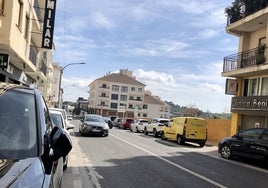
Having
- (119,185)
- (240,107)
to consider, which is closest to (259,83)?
(240,107)

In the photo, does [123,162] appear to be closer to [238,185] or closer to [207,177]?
[207,177]

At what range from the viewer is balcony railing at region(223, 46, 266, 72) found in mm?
24984

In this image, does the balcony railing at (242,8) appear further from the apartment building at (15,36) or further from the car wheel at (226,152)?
the apartment building at (15,36)

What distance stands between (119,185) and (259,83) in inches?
747

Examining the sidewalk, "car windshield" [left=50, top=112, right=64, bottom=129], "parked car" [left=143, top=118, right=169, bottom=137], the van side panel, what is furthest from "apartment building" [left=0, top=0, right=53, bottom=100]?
"parked car" [left=143, top=118, right=169, bottom=137]

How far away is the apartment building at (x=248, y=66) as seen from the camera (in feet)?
81.9

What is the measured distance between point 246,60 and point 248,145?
11613 millimetres

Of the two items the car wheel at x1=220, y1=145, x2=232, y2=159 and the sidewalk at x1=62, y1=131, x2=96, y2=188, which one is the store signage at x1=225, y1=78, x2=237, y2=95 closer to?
the car wheel at x1=220, y1=145, x2=232, y2=159

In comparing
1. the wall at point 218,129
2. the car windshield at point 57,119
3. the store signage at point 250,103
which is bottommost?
the wall at point 218,129

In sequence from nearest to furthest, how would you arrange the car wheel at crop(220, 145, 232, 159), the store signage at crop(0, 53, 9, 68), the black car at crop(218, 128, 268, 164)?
the black car at crop(218, 128, 268, 164) → the car wheel at crop(220, 145, 232, 159) → the store signage at crop(0, 53, 9, 68)

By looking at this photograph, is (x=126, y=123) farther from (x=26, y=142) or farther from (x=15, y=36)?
(x=26, y=142)

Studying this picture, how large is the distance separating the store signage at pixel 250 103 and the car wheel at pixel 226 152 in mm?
6233

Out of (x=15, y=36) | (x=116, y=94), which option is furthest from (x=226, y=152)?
(x=116, y=94)

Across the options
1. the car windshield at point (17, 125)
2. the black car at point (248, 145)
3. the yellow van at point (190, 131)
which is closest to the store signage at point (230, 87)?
the yellow van at point (190, 131)
